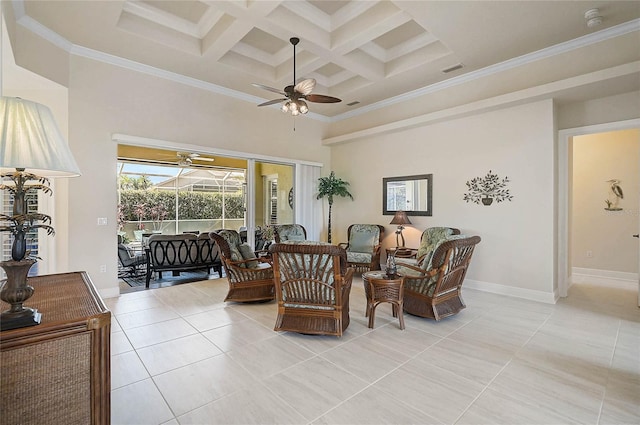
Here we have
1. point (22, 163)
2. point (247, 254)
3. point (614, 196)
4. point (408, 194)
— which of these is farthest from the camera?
point (408, 194)

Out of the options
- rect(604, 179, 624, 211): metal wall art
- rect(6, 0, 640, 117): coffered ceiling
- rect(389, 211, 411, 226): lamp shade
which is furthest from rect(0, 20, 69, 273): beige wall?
rect(604, 179, 624, 211): metal wall art

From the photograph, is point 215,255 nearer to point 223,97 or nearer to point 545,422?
point 223,97

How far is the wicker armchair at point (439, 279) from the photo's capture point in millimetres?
3414

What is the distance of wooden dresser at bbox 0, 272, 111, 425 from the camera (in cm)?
117

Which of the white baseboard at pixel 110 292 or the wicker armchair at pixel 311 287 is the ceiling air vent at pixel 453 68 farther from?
the white baseboard at pixel 110 292

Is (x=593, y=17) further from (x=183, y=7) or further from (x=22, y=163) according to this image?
(x=22, y=163)

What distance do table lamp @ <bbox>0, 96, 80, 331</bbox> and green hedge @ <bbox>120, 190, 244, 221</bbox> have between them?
837 cm

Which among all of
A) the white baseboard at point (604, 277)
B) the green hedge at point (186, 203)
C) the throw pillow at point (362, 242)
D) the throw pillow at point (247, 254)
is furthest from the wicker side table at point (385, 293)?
the green hedge at point (186, 203)

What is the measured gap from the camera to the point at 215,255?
5.98 metres

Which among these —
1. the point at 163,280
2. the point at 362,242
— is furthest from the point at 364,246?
the point at 163,280

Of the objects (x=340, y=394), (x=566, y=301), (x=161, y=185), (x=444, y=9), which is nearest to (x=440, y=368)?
A: (x=340, y=394)

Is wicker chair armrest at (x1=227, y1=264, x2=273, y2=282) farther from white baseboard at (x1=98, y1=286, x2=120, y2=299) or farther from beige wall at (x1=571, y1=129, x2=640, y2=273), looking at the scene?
beige wall at (x1=571, y1=129, x2=640, y2=273)

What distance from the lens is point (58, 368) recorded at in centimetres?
126

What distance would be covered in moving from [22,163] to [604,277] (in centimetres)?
819
